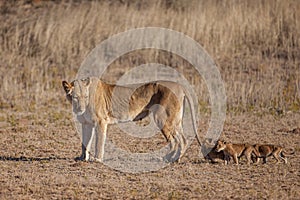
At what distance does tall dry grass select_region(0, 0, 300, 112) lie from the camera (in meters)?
18.1

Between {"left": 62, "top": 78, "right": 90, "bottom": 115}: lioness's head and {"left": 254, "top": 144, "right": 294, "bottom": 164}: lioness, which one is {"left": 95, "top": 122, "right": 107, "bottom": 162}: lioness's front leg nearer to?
{"left": 62, "top": 78, "right": 90, "bottom": 115}: lioness's head

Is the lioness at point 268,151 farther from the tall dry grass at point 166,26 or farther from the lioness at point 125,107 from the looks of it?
the tall dry grass at point 166,26

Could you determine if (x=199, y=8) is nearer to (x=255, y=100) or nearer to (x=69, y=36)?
(x=69, y=36)

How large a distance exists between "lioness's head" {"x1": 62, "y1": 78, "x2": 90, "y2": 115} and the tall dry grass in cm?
690

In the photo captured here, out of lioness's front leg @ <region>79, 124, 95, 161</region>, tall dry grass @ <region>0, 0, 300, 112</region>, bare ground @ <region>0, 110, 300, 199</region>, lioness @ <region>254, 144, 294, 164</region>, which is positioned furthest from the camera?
tall dry grass @ <region>0, 0, 300, 112</region>

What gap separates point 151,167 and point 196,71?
968 centimetres

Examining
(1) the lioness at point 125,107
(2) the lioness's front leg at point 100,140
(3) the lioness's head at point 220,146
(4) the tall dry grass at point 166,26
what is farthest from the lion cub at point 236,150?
(4) the tall dry grass at point 166,26

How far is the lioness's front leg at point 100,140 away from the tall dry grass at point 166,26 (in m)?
6.89

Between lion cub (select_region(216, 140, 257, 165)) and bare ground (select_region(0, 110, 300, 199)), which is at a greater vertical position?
lion cub (select_region(216, 140, 257, 165))

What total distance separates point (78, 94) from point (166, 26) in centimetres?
1170

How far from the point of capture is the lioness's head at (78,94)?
9.95 metres

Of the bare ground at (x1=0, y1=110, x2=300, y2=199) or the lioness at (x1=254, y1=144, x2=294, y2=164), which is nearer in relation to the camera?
the bare ground at (x1=0, y1=110, x2=300, y2=199)

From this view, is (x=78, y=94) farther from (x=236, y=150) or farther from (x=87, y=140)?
(x=236, y=150)

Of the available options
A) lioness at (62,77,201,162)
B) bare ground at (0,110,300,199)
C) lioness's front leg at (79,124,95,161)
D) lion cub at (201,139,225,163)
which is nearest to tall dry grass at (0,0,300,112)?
bare ground at (0,110,300,199)
